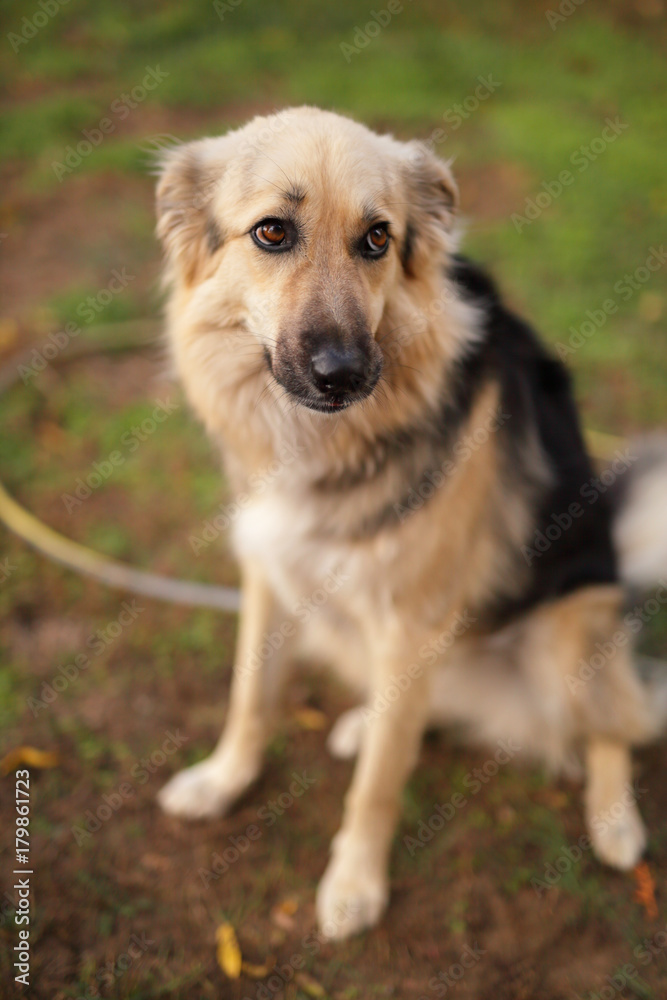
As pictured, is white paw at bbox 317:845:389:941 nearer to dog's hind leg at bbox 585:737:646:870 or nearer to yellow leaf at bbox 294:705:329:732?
yellow leaf at bbox 294:705:329:732

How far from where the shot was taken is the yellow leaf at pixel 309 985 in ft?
7.43

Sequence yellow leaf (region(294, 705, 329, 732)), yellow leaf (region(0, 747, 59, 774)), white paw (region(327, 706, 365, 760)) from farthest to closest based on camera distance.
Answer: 1. yellow leaf (region(294, 705, 329, 732))
2. white paw (region(327, 706, 365, 760))
3. yellow leaf (region(0, 747, 59, 774))

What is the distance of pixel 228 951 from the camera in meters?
2.33

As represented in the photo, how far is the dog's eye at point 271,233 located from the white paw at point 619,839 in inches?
94.9

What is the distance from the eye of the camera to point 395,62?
25.8ft

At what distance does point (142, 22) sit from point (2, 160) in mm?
3065

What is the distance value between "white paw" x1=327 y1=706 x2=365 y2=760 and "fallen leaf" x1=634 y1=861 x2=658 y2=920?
44.7 inches

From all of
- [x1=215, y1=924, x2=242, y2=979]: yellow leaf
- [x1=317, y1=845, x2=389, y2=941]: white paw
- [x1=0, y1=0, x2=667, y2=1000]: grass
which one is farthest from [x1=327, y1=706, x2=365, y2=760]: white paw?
[x1=215, y1=924, x2=242, y2=979]: yellow leaf

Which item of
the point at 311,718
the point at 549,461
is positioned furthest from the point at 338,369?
the point at 311,718

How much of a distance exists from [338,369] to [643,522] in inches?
69.9

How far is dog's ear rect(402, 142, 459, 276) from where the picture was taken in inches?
85.7

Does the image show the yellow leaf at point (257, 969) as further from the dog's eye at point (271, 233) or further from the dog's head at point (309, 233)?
the dog's eye at point (271, 233)

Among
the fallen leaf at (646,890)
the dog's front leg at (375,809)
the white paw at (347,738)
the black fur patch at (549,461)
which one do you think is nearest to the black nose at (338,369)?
the black fur patch at (549,461)

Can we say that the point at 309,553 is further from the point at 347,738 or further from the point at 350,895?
the point at 350,895
